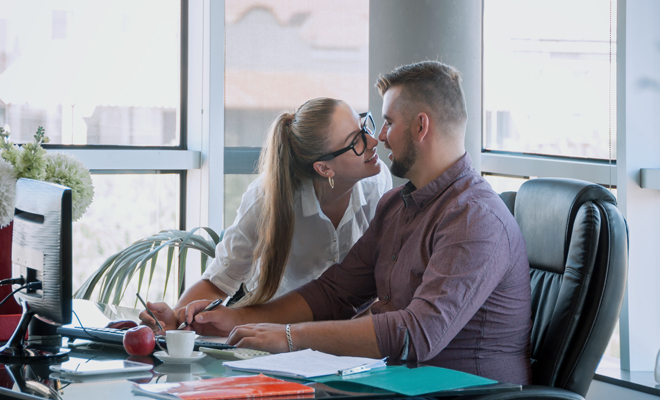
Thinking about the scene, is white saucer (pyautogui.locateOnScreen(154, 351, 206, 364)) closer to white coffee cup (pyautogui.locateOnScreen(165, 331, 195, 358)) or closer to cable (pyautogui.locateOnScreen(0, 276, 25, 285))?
white coffee cup (pyautogui.locateOnScreen(165, 331, 195, 358))

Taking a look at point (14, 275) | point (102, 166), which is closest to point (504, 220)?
point (14, 275)

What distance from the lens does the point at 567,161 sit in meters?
3.19

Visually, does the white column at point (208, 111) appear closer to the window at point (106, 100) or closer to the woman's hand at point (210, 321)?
the window at point (106, 100)

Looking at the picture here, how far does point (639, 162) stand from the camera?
2.80m

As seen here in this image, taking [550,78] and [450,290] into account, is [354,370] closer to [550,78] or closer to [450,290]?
[450,290]

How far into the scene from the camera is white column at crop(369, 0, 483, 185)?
2898 mm

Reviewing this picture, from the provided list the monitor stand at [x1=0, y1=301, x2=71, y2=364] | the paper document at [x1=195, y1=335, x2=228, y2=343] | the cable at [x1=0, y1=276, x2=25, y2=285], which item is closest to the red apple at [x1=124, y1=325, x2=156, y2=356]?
the monitor stand at [x1=0, y1=301, x2=71, y2=364]

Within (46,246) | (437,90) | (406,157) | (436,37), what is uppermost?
(436,37)

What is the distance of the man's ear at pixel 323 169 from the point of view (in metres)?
2.38

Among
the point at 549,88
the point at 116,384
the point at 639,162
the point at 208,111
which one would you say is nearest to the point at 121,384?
the point at 116,384

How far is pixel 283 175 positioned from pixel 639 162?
1.48 m

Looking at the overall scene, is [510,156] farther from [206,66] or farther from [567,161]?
[206,66]

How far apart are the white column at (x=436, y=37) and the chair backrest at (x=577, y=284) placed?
3.93 ft

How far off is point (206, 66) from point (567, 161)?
2260mm
